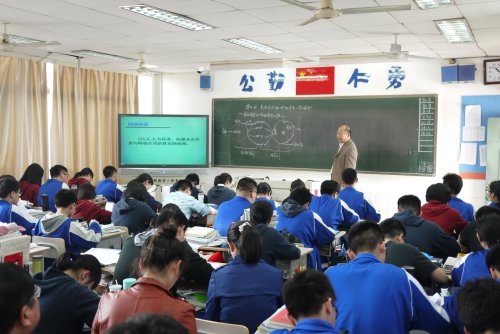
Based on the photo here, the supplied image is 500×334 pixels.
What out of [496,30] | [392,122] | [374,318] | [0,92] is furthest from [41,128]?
[374,318]

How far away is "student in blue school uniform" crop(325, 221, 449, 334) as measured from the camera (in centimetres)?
238

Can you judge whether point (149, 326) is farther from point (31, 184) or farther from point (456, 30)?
point (31, 184)

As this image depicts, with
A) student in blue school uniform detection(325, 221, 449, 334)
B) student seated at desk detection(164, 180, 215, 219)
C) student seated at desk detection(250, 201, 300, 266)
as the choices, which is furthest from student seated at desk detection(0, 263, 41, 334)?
student seated at desk detection(164, 180, 215, 219)

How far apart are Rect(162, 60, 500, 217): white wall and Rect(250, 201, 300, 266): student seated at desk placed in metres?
4.96

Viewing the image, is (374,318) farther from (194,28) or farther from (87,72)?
(87,72)

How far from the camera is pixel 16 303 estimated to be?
1494mm

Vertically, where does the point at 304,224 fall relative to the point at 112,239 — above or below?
above

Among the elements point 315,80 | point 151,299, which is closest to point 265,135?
point 315,80

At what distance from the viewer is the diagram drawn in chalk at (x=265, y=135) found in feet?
30.2

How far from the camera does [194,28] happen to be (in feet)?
20.3

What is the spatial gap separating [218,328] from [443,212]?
327cm

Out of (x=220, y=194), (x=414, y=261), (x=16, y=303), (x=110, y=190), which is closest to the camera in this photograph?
(x=16, y=303)

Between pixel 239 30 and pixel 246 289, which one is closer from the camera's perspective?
pixel 246 289

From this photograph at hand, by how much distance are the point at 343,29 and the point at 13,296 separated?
5304 millimetres
